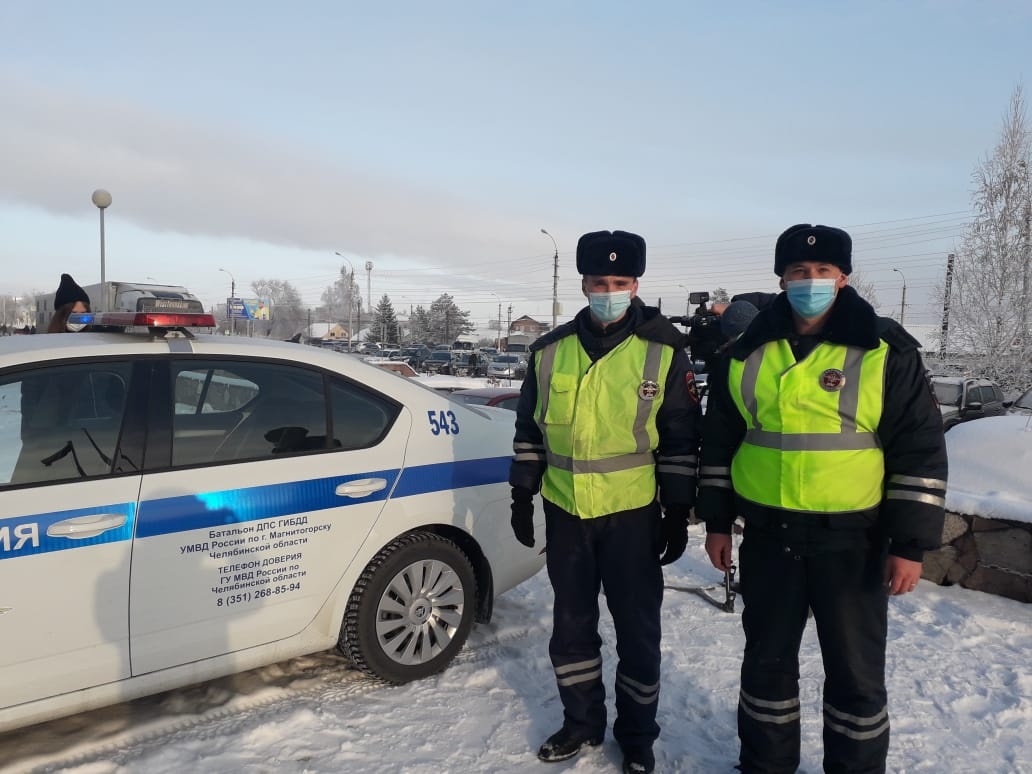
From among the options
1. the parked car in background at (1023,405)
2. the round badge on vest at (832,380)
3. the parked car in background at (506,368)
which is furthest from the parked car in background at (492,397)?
the parked car in background at (506,368)

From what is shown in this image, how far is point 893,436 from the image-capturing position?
2271 millimetres

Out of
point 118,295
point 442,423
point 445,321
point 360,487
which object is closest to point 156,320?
point 360,487

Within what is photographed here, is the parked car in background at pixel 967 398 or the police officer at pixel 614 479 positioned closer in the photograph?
the police officer at pixel 614 479

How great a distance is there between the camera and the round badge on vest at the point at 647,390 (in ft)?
8.82

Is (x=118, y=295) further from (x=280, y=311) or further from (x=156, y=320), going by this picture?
(x=280, y=311)

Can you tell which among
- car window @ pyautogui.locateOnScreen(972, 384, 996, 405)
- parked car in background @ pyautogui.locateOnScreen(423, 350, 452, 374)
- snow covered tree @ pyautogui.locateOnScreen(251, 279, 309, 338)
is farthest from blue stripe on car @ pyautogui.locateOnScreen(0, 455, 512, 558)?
snow covered tree @ pyautogui.locateOnScreen(251, 279, 309, 338)

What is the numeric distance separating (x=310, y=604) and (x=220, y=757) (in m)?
0.63

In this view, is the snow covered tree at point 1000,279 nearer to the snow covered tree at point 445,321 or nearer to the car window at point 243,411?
the car window at point 243,411

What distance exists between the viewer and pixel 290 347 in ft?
11.0

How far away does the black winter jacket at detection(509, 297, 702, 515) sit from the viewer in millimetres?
2705


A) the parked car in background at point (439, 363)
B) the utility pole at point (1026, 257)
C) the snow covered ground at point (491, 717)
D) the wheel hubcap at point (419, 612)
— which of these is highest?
the utility pole at point (1026, 257)

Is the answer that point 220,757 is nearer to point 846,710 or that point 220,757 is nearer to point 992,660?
point 846,710

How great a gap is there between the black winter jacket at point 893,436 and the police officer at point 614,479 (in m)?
0.29

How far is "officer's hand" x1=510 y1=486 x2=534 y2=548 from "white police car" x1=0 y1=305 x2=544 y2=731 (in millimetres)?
516
